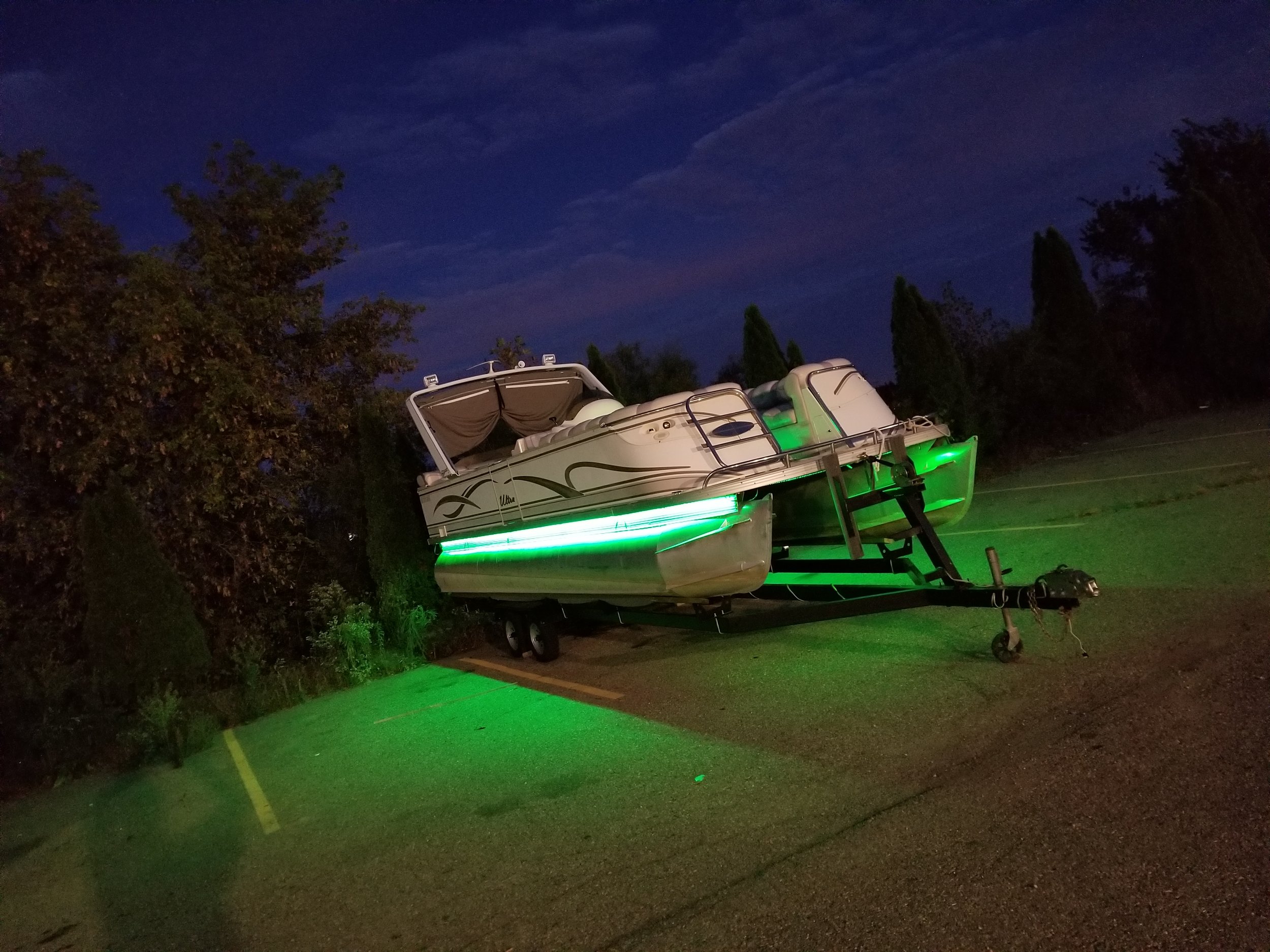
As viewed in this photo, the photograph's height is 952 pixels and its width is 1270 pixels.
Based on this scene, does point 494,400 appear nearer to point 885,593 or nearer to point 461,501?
point 461,501

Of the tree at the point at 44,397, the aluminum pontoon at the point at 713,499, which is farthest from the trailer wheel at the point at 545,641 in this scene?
the tree at the point at 44,397

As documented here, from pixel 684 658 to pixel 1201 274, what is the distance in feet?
66.1

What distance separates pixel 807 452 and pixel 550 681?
12.2 ft

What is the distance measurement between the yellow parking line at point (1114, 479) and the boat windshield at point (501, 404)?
7908 millimetres

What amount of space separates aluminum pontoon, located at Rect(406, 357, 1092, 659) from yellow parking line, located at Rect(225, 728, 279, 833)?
2.77 m

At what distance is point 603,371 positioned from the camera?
16.4m

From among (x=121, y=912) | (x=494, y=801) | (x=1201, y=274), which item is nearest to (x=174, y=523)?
(x=121, y=912)

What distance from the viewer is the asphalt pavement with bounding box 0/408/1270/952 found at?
350 centimetres

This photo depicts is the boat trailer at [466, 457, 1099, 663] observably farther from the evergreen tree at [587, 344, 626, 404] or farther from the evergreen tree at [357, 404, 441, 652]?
the evergreen tree at [587, 344, 626, 404]

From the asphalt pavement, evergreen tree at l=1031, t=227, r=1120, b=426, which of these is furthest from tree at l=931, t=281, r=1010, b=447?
the asphalt pavement

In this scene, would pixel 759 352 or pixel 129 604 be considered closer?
pixel 129 604

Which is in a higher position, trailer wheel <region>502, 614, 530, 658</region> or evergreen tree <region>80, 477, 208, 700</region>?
evergreen tree <region>80, 477, 208, 700</region>

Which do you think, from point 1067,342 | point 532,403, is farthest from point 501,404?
point 1067,342

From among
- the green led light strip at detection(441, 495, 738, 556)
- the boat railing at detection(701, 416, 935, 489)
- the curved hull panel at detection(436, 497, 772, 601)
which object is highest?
the boat railing at detection(701, 416, 935, 489)
